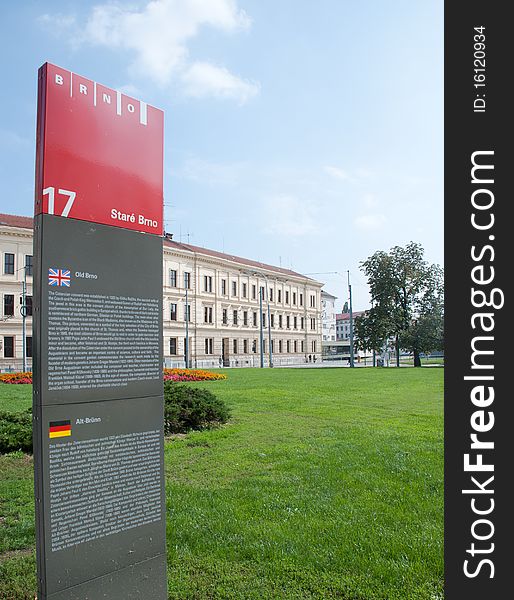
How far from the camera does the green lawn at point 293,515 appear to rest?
475 centimetres

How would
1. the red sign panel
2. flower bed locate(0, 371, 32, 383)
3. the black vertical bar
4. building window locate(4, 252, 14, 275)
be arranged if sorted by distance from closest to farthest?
the red sign panel → the black vertical bar → flower bed locate(0, 371, 32, 383) → building window locate(4, 252, 14, 275)

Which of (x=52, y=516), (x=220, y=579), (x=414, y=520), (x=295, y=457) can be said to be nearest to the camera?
(x=52, y=516)

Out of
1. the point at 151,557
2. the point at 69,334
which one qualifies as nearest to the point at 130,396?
the point at 69,334

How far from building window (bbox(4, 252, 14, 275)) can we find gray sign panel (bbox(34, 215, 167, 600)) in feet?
167

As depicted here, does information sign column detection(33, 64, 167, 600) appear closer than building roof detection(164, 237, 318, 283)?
Yes

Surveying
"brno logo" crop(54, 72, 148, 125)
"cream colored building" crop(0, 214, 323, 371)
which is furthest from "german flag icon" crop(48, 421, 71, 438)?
"cream colored building" crop(0, 214, 323, 371)

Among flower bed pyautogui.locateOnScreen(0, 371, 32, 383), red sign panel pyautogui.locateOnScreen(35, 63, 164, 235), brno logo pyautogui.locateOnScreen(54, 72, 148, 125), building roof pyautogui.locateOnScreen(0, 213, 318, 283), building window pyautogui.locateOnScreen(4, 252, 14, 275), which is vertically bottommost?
flower bed pyautogui.locateOnScreen(0, 371, 32, 383)

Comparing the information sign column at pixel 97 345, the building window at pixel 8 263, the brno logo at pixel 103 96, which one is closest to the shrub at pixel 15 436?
the information sign column at pixel 97 345

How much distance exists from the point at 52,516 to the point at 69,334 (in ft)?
4.04

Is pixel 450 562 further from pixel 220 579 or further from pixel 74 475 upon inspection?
pixel 74 475

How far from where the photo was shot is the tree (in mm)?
53312

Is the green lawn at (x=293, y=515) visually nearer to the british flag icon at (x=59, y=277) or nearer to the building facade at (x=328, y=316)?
the british flag icon at (x=59, y=277)

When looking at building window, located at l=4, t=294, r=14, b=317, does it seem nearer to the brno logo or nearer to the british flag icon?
the brno logo

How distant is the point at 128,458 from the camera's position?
441cm
